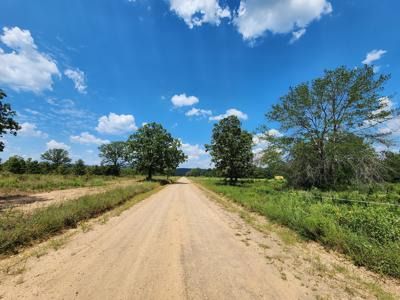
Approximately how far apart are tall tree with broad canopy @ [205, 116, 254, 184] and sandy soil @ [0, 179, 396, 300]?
2981cm

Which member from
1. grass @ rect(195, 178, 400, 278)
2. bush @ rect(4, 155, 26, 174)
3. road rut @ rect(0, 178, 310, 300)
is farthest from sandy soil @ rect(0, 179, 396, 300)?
bush @ rect(4, 155, 26, 174)

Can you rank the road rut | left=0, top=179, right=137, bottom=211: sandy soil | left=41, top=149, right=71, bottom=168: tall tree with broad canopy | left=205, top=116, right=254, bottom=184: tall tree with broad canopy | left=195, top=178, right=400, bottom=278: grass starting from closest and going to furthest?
the road rut, left=195, top=178, right=400, bottom=278: grass, left=0, top=179, right=137, bottom=211: sandy soil, left=205, top=116, right=254, bottom=184: tall tree with broad canopy, left=41, top=149, right=71, bottom=168: tall tree with broad canopy

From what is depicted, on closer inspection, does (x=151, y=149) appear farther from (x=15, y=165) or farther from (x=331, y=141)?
(x=15, y=165)

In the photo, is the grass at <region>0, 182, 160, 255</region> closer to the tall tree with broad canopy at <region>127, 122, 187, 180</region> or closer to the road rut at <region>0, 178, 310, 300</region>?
the road rut at <region>0, 178, 310, 300</region>

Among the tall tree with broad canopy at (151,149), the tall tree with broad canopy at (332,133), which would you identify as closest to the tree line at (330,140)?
the tall tree with broad canopy at (332,133)

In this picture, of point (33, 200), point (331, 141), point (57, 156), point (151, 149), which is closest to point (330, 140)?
point (331, 141)

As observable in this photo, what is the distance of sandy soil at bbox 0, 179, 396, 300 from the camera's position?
381 cm

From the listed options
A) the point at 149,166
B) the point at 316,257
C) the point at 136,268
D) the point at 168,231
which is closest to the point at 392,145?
the point at 316,257

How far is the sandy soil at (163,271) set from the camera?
3.81 metres

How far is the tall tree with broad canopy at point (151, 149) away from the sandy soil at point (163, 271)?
1672 inches

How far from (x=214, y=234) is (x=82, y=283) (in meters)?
4.73

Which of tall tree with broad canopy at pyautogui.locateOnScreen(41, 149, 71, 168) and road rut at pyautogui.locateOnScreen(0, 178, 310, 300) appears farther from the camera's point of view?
tall tree with broad canopy at pyautogui.locateOnScreen(41, 149, 71, 168)

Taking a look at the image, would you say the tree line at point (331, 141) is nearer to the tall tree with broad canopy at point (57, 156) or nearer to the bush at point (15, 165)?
the bush at point (15, 165)

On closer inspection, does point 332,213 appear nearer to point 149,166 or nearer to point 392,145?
point 392,145
